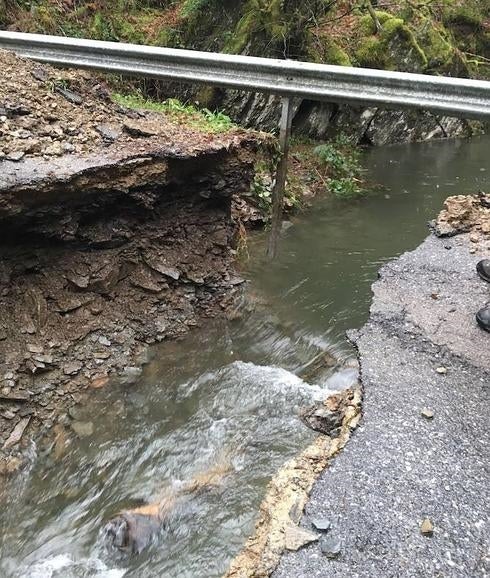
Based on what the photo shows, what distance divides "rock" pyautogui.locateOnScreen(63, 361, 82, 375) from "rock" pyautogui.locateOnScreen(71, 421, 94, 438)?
1.47 feet

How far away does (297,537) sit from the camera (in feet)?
9.43

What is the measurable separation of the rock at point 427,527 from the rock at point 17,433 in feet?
9.92

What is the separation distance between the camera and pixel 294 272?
7.08 metres

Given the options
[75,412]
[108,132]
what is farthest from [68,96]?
[75,412]

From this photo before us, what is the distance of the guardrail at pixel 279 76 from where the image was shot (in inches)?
194

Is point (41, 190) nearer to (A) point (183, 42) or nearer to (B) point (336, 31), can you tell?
(A) point (183, 42)

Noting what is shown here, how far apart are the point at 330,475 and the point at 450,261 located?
378cm

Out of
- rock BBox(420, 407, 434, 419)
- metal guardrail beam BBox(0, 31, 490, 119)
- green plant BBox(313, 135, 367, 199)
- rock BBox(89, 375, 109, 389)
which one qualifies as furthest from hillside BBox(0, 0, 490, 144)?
rock BBox(420, 407, 434, 419)

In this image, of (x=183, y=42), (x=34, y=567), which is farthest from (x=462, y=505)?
(x=183, y=42)

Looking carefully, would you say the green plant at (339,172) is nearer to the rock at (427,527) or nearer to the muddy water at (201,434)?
the muddy water at (201,434)

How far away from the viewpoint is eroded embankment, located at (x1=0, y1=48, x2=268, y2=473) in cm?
448

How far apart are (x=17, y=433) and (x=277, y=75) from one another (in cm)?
399

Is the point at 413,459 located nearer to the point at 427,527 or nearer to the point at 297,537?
the point at 427,527

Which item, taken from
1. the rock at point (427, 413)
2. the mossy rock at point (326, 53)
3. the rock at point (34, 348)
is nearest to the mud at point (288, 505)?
the rock at point (427, 413)
